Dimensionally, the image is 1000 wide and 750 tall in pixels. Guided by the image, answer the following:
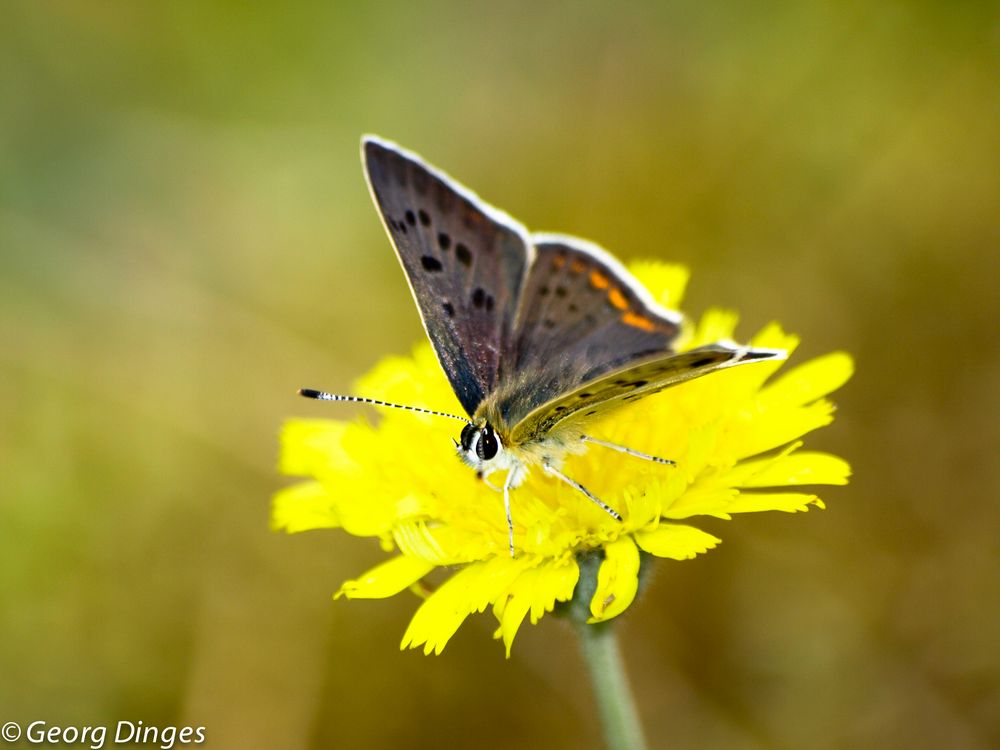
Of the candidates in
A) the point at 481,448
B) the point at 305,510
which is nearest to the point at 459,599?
the point at 481,448

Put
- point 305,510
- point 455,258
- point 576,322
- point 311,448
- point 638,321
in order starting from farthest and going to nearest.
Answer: point 311,448 < point 305,510 < point 455,258 < point 576,322 < point 638,321

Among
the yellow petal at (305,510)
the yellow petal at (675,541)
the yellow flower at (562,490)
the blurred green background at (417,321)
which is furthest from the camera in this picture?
the blurred green background at (417,321)

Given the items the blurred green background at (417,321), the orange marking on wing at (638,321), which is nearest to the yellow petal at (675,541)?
the orange marking on wing at (638,321)

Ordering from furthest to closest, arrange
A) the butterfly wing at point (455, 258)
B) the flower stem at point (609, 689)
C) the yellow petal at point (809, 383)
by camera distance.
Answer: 1. the yellow petal at point (809, 383)
2. the flower stem at point (609, 689)
3. the butterfly wing at point (455, 258)

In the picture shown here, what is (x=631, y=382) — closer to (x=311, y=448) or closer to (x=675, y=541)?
(x=675, y=541)

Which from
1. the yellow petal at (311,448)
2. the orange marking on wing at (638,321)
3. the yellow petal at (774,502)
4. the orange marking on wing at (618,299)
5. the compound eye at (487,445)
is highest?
the yellow petal at (311,448)

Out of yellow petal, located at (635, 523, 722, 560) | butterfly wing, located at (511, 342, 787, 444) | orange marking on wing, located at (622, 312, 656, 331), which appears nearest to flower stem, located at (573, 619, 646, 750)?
yellow petal, located at (635, 523, 722, 560)

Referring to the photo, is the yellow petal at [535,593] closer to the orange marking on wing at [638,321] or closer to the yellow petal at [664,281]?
the orange marking on wing at [638,321]

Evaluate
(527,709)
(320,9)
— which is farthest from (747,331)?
(320,9)

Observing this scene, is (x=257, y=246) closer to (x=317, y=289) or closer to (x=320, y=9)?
(x=317, y=289)
